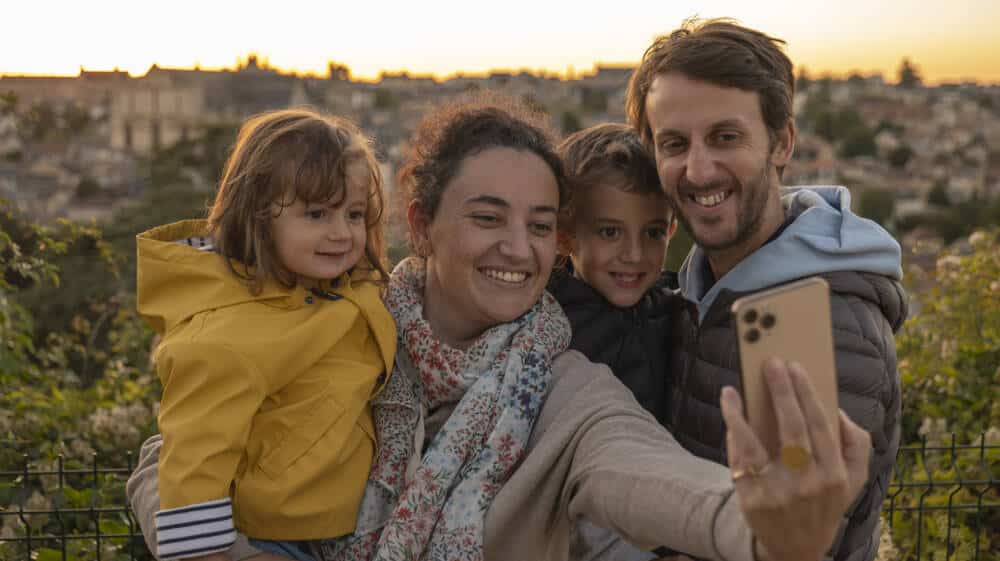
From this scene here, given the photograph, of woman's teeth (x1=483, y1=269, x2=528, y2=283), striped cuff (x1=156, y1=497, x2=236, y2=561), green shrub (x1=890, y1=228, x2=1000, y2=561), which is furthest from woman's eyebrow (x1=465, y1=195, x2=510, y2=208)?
green shrub (x1=890, y1=228, x2=1000, y2=561)

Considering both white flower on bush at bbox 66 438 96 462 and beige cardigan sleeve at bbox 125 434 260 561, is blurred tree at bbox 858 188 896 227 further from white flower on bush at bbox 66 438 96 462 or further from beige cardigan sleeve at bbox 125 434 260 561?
beige cardigan sleeve at bbox 125 434 260 561

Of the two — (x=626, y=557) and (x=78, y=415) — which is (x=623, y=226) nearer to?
(x=626, y=557)

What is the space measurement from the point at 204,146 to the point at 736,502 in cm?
4276

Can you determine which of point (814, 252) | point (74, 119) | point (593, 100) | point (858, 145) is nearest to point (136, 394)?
point (814, 252)

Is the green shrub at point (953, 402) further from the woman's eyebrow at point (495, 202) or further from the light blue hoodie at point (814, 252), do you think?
the woman's eyebrow at point (495, 202)

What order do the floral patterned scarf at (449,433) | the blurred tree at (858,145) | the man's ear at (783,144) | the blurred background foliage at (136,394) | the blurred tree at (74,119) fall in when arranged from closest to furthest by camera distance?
1. the floral patterned scarf at (449,433)
2. the man's ear at (783,144)
3. the blurred background foliage at (136,394)
4. the blurred tree at (74,119)
5. the blurred tree at (858,145)

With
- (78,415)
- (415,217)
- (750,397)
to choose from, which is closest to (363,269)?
(415,217)

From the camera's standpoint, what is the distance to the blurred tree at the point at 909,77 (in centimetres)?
10897

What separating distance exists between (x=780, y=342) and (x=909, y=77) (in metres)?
121

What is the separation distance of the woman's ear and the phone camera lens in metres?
1.07

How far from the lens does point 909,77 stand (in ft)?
367

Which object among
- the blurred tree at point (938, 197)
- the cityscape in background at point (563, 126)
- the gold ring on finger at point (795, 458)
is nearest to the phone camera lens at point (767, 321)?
the gold ring on finger at point (795, 458)

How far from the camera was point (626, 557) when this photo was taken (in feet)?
6.27

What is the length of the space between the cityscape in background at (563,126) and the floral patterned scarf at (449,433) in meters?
19.6
